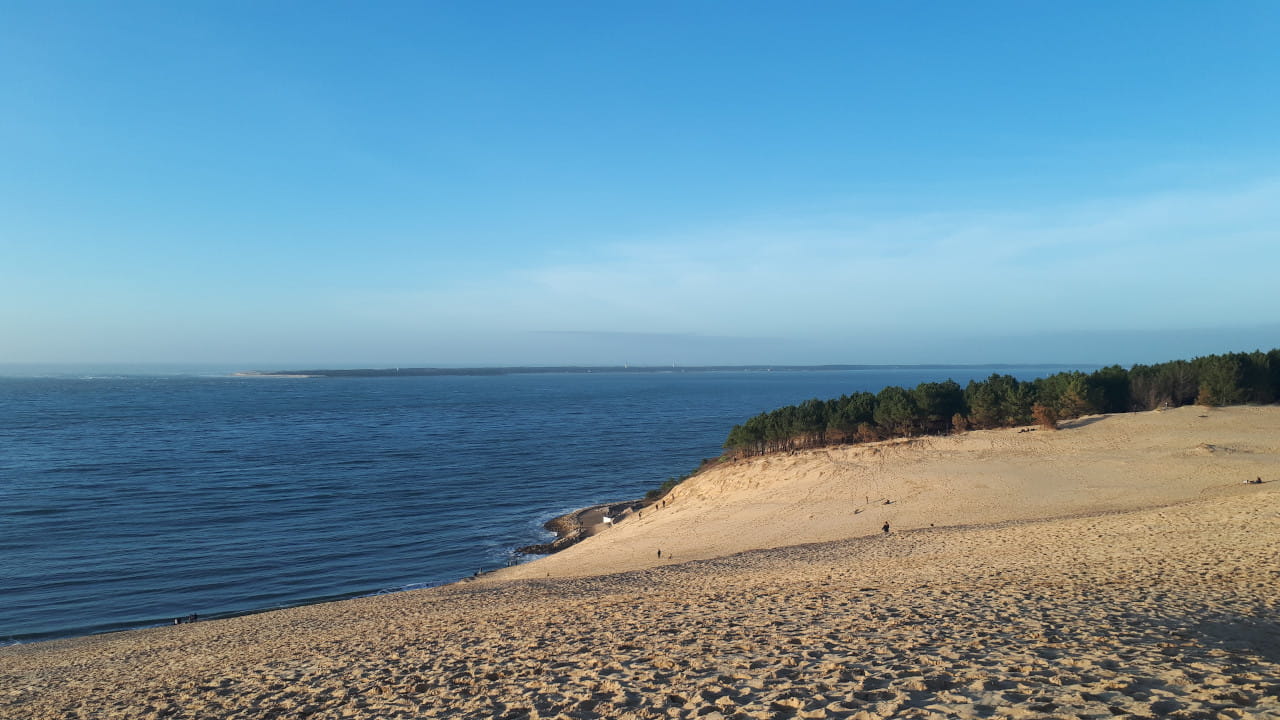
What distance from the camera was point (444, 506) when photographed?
127ft

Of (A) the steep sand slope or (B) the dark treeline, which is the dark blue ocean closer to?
(A) the steep sand slope

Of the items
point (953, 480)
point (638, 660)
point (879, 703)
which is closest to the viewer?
point (879, 703)

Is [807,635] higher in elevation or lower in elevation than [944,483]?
higher

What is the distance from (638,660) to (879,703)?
12.0 ft

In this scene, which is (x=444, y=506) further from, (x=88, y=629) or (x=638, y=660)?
(x=638, y=660)

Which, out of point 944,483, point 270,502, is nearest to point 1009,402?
point 944,483

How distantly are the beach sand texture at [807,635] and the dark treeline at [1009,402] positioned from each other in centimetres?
1362

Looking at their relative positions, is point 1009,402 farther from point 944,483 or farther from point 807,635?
point 807,635

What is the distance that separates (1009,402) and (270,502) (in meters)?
40.8

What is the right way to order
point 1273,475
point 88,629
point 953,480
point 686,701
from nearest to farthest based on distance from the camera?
point 686,701, point 88,629, point 1273,475, point 953,480

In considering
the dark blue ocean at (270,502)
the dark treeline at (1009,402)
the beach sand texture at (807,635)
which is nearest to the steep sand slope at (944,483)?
the beach sand texture at (807,635)

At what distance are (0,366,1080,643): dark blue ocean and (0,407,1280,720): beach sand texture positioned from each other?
18.0 ft

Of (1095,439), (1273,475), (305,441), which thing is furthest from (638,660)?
(305,441)

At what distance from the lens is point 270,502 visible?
127 feet
